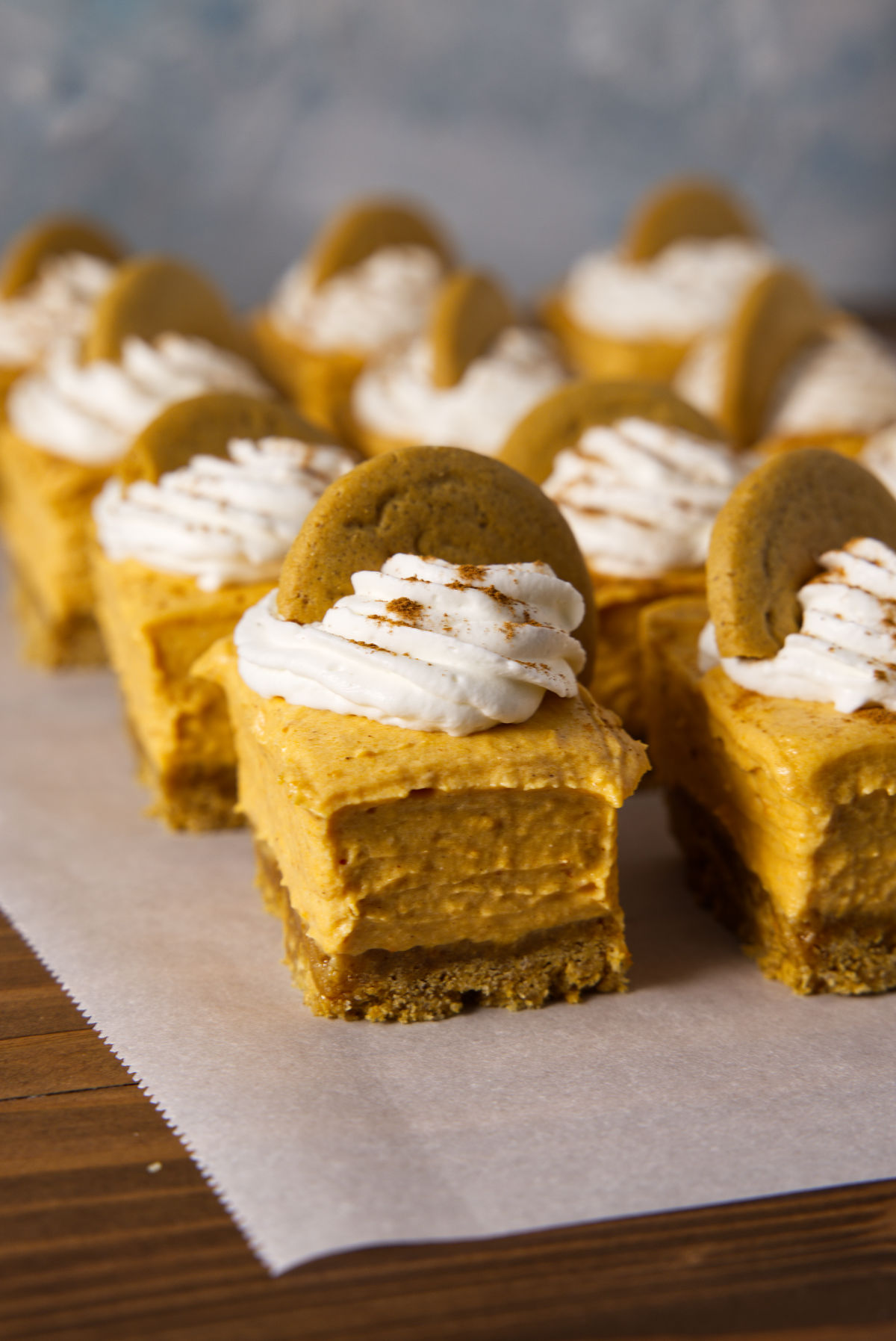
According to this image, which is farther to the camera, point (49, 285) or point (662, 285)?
point (49, 285)

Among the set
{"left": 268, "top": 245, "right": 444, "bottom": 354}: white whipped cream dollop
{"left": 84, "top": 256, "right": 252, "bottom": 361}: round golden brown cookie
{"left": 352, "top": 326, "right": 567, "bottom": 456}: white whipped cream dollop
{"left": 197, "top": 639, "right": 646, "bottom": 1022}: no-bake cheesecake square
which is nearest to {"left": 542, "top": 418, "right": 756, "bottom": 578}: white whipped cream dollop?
{"left": 197, "top": 639, "right": 646, "bottom": 1022}: no-bake cheesecake square

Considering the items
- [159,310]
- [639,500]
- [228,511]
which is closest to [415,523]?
[228,511]

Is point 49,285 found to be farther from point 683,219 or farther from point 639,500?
point 639,500

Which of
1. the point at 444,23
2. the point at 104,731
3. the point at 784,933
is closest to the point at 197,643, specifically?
the point at 104,731

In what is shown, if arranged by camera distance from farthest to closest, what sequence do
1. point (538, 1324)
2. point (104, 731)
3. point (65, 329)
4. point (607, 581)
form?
point (65, 329)
point (104, 731)
point (607, 581)
point (538, 1324)

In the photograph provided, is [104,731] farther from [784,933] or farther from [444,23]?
[444,23]

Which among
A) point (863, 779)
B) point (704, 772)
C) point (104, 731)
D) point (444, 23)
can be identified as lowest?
point (104, 731)

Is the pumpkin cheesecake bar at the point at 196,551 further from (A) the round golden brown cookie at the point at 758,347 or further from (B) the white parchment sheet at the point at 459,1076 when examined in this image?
(A) the round golden brown cookie at the point at 758,347
